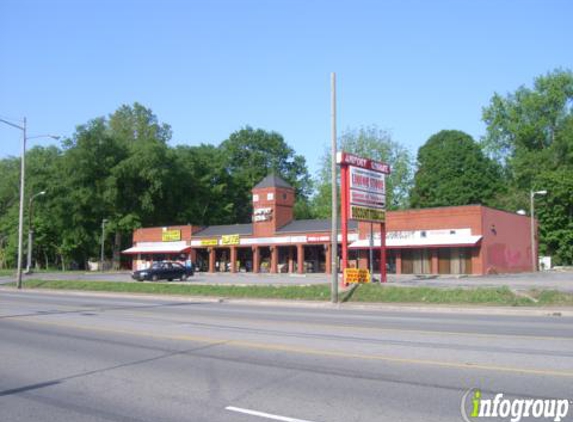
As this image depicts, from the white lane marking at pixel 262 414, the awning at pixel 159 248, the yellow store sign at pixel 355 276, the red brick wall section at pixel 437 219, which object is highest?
the red brick wall section at pixel 437 219

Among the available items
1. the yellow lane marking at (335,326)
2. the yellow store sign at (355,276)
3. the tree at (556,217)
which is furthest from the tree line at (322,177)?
the yellow lane marking at (335,326)

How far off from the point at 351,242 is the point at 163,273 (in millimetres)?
17043

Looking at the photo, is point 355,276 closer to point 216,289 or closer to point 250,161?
point 216,289

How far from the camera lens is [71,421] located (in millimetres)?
6379

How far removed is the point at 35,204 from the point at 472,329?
77.1m

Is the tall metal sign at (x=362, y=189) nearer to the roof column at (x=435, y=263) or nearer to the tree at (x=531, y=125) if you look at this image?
the roof column at (x=435, y=263)

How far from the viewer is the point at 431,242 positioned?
45531mm

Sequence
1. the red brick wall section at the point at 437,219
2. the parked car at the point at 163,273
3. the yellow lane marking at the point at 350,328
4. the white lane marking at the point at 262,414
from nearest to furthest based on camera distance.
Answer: the white lane marking at the point at 262,414
the yellow lane marking at the point at 350,328
the parked car at the point at 163,273
the red brick wall section at the point at 437,219

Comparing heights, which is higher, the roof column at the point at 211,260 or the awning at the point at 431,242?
the awning at the point at 431,242

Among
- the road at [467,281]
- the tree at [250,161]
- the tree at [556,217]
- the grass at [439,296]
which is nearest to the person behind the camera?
the grass at [439,296]

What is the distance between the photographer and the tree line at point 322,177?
70.8m

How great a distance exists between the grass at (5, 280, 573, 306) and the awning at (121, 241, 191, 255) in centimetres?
3157

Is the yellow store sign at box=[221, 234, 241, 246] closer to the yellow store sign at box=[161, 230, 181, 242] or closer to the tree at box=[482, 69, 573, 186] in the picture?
the yellow store sign at box=[161, 230, 181, 242]

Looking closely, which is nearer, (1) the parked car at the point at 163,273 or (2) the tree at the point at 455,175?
(1) the parked car at the point at 163,273
